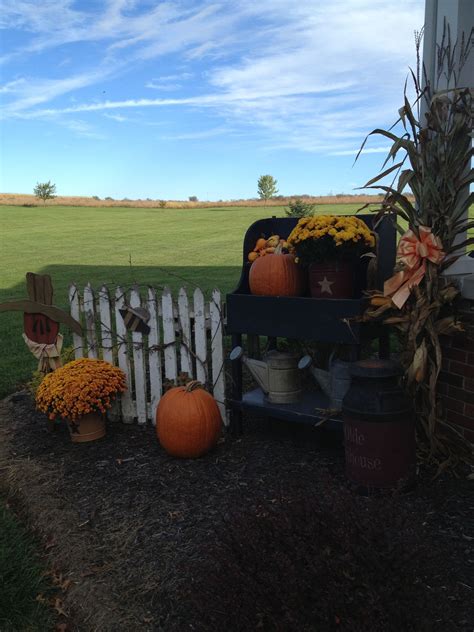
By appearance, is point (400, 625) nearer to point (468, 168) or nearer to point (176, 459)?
point (176, 459)

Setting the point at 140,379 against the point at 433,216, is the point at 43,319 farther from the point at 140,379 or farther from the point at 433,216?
the point at 433,216

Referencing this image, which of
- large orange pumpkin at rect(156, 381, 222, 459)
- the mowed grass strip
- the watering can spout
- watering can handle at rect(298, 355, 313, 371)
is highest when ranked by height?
watering can handle at rect(298, 355, 313, 371)

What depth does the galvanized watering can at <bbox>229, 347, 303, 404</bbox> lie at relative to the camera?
443 cm

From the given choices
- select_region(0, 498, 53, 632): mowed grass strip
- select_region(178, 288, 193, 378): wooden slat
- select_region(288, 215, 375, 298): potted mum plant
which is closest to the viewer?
select_region(0, 498, 53, 632): mowed grass strip

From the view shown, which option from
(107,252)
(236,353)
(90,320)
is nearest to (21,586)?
(236,353)

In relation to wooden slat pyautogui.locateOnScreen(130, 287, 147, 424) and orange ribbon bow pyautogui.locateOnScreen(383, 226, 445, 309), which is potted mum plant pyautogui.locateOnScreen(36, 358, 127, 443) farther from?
orange ribbon bow pyautogui.locateOnScreen(383, 226, 445, 309)

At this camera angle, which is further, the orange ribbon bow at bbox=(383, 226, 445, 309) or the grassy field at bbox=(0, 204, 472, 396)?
the grassy field at bbox=(0, 204, 472, 396)

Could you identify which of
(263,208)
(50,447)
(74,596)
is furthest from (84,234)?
(74,596)

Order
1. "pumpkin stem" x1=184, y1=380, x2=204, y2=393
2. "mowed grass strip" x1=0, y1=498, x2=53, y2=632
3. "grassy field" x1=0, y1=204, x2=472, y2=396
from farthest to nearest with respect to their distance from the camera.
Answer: "grassy field" x1=0, y1=204, x2=472, y2=396 < "pumpkin stem" x1=184, y1=380, x2=204, y2=393 < "mowed grass strip" x1=0, y1=498, x2=53, y2=632

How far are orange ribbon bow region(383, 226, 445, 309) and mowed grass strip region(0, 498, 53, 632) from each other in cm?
252

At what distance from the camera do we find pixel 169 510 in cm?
360

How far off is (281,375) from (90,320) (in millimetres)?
1867

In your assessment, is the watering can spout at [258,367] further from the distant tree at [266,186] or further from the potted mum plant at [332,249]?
the distant tree at [266,186]

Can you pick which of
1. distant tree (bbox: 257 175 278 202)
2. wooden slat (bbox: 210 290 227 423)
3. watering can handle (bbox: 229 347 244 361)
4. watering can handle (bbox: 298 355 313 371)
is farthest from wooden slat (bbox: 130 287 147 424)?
distant tree (bbox: 257 175 278 202)
